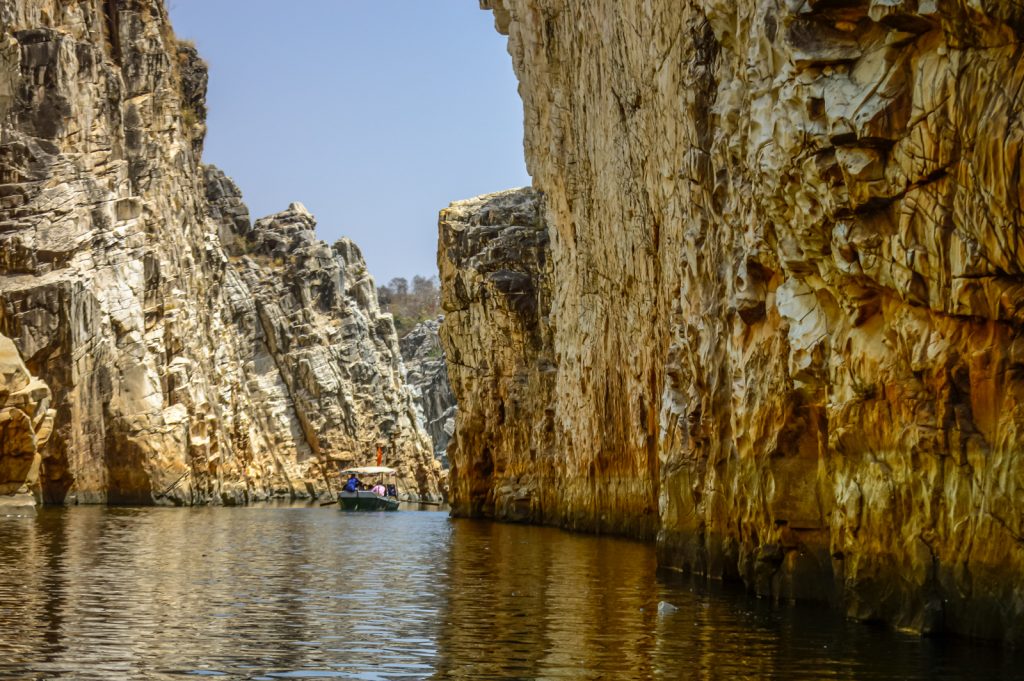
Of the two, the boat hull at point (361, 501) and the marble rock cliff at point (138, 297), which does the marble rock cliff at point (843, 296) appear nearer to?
the marble rock cliff at point (138, 297)

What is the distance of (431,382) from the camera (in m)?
157

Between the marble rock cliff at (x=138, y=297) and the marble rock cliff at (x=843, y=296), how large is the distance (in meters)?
33.3

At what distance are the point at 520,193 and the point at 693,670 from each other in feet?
194

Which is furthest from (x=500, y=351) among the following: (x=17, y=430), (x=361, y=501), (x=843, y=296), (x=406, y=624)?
(x=843, y=296)

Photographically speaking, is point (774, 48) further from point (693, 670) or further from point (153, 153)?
point (153, 153)

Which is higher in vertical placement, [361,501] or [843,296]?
[843,296]

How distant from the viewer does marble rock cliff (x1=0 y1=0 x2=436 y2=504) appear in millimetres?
66812

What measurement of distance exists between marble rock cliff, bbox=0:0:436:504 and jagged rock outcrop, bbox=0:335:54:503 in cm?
165

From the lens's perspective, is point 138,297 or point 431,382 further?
point 431,382

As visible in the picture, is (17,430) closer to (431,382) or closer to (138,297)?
(138,297)

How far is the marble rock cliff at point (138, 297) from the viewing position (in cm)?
6681

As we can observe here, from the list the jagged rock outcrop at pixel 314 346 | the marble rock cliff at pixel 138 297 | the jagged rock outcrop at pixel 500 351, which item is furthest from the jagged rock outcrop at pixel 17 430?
the jagged rock outcrop at pixel 314 346

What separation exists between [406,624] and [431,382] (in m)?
138

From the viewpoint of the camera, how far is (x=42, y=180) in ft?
224
